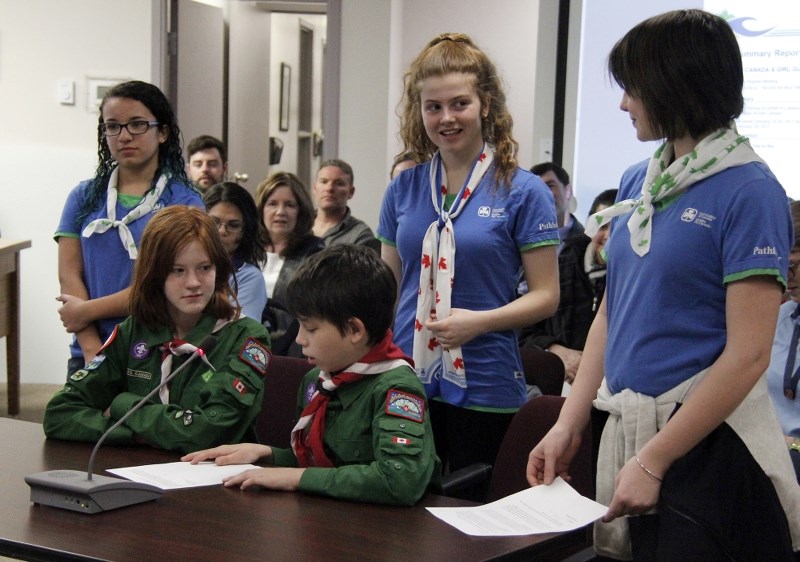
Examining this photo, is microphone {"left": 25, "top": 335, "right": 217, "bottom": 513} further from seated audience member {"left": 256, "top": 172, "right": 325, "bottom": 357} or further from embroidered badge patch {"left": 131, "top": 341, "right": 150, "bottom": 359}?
seated audience member {"left": 256, "top": 172, "right": 325, "bottom": 357}

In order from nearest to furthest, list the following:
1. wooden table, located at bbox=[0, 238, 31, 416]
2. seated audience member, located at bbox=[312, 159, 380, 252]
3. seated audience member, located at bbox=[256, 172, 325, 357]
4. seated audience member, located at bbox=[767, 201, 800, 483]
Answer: seated audience member, located at bbox=[767, 201, 800, 483] < seated audience member, located at bbox=[256, 172, 325, 357] < seated audience member, located at bbox=[312, 159, 380, 252] < wooden table, located at bbox=[0, 238, 31, 416]

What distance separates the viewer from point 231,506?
1611 mm

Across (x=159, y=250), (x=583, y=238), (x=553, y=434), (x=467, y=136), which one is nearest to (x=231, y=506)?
(x=553, y=434)

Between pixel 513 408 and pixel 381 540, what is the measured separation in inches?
28.3

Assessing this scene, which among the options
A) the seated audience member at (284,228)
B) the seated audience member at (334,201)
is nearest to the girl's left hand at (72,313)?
the seated audience member at (284,228)

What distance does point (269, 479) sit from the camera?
171cm

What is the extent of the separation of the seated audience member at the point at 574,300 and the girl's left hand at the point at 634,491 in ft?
6.94

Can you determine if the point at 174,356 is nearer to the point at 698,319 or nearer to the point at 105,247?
the point at 105,247

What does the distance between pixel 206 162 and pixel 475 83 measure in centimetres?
261

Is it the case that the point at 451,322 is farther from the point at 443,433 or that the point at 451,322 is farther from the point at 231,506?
the point at 231,506

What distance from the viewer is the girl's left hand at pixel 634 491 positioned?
138 centimetres

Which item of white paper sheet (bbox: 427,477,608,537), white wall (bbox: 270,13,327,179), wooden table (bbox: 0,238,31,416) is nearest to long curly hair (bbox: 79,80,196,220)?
white paper sheet (bbox: 427,477,608,537)

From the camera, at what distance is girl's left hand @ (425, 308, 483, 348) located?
6.51ft

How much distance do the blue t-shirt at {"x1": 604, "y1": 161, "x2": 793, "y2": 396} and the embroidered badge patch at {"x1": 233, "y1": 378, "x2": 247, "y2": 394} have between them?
0.85 metres
